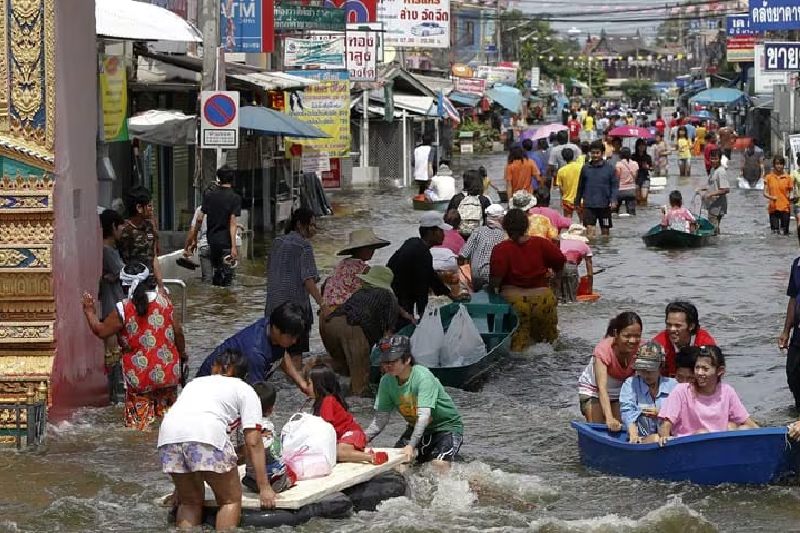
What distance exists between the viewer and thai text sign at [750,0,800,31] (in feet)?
100

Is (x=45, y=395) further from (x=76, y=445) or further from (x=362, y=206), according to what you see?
(x=362, y=206)

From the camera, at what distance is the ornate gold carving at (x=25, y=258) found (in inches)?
437

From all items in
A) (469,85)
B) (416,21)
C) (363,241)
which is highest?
(416,21)

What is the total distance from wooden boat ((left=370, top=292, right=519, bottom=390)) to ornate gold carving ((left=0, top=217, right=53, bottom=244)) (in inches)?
130

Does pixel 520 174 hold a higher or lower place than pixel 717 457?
higher

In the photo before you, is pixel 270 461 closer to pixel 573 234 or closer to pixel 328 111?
pixel 573 234

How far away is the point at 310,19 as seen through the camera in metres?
29.0

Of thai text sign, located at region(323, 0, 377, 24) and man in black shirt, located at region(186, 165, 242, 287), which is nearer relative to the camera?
man in black shirt, located at region(186, 165, 242, 287)

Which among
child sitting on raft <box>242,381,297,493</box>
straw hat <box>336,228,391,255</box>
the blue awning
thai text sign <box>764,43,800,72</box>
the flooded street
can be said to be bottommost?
the flooded street

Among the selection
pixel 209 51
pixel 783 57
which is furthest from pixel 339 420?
pixel 783 57

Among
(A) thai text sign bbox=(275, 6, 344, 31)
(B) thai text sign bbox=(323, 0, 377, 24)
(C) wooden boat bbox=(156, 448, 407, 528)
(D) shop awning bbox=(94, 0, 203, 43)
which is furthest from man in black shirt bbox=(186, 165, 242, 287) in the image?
(B) thai text sign bbox=(323, 0, 377, 24)

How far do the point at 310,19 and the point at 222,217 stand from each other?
400 inches

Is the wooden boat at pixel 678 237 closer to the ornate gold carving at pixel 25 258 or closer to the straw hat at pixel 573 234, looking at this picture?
the straw hat at pixel 573 234

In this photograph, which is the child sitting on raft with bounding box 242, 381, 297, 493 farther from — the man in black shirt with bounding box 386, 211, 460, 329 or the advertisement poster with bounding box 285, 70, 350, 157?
the advertisement poster with bounding box 285, 70, 350, 157
